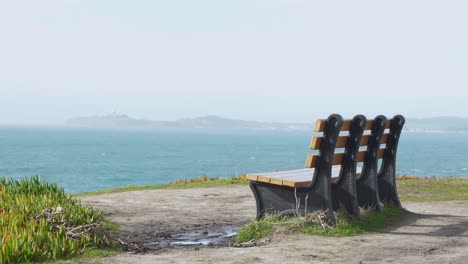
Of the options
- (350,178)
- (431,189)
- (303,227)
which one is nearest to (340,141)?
(350,178)

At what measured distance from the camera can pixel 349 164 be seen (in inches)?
368

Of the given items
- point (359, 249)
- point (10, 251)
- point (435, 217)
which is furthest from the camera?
point (435, 217)

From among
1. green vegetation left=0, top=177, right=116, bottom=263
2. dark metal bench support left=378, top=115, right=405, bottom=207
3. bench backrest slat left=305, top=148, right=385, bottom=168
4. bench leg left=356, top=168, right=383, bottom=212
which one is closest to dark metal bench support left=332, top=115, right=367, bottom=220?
bench backrest slat left=305, top=148, right=385, bottom=168

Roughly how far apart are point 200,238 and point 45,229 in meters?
2.10

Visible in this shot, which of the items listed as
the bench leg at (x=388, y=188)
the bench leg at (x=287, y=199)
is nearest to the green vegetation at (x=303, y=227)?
the bench leg at (x=287, y=199)

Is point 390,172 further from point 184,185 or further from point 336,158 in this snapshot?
point 184,185

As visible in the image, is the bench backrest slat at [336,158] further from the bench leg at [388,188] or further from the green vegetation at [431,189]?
the green vegetation at [431,189]

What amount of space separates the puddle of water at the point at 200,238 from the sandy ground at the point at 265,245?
0.42 ft

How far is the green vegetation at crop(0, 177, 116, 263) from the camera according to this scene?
285 inches

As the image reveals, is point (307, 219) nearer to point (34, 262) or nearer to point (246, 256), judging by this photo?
point (246, 256)

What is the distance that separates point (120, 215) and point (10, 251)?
13.5ft

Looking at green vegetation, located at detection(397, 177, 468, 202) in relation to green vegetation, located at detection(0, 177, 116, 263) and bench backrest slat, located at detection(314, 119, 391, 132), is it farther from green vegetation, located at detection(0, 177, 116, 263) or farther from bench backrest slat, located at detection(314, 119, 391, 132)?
green vegetation, located at detection(0, 177, 116, 263)

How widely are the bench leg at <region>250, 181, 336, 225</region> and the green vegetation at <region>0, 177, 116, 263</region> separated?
204cm

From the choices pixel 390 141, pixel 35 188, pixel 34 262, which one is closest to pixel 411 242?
pixel 390 141
